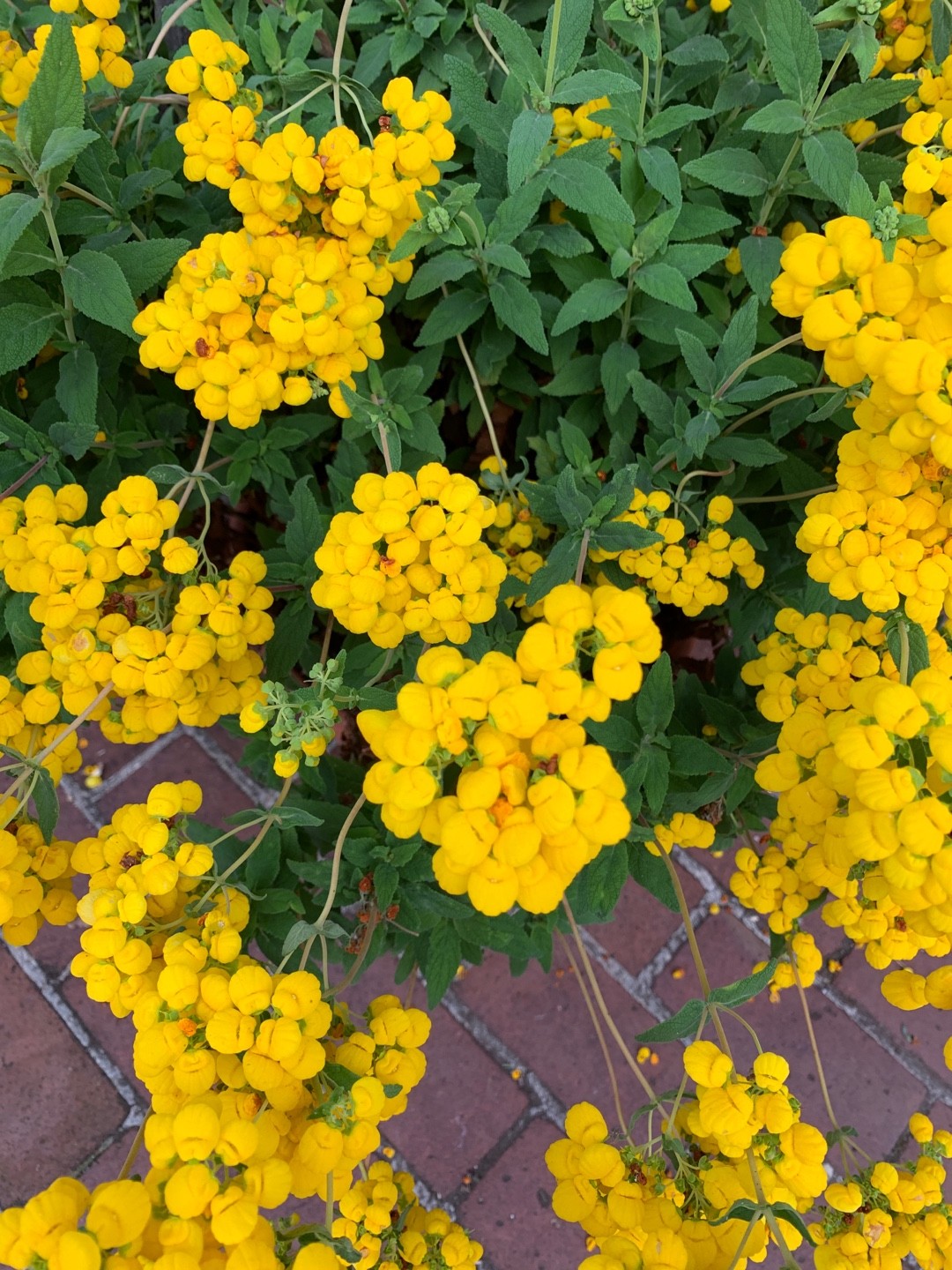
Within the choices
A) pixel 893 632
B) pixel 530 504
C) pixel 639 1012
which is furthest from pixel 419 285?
pixel 639 1012

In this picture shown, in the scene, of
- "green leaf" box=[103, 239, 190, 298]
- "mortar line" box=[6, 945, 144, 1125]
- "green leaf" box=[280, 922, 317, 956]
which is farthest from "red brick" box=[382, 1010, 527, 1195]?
"green leaf" box=[103, 239, 190, 298]

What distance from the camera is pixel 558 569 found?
3.22 feet

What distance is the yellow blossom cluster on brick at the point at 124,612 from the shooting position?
0.88 metres

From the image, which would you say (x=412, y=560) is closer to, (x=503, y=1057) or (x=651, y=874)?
(x=651, y=874)

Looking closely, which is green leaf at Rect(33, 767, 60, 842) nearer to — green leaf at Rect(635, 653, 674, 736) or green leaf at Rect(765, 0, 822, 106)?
green leaf at Rect(635, 653, 674, 736)

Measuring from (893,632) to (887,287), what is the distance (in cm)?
32

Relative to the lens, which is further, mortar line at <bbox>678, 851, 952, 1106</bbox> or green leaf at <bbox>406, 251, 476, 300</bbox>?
mortar line at <bbox>678, 851, 952, 1106</bbox>

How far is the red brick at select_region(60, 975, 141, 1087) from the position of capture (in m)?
1.62

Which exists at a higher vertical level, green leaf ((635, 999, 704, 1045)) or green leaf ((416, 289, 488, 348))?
green leaf ((416, 289, 488, 348))

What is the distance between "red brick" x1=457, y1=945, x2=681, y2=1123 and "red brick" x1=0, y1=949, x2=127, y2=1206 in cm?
71

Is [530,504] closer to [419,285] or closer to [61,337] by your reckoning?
[419,285]

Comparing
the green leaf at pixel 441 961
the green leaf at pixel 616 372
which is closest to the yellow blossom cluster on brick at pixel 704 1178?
the green leaf at pixel 441 961

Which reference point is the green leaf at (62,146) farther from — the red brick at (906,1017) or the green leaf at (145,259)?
the red brick at (906,1017)

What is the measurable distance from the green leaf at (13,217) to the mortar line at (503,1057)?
4.56ft
